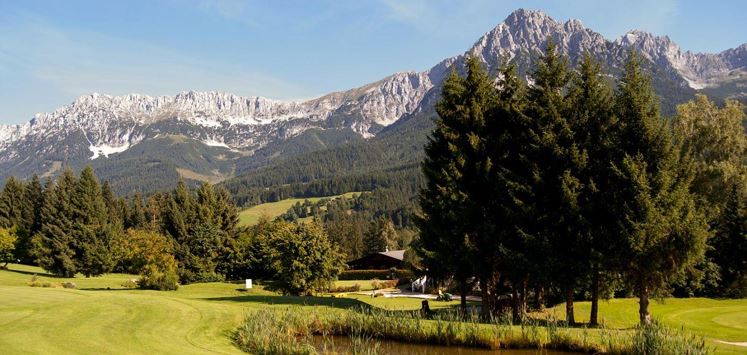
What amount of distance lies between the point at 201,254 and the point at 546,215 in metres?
48.4

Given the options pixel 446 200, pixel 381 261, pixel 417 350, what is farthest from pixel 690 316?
pixel 381 261

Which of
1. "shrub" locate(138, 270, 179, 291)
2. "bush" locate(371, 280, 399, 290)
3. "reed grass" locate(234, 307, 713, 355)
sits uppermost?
"reed grass" locate(234, 307, 713, 355)

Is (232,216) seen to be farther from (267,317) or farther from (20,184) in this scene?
(267,317)

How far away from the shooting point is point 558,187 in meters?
23.6

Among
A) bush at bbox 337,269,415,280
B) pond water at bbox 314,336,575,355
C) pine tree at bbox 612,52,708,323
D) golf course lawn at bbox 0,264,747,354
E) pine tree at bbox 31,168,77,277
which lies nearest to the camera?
golf course lawn at bbox 0,264,747,354

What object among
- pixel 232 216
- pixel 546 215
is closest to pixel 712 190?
pixel 546 215

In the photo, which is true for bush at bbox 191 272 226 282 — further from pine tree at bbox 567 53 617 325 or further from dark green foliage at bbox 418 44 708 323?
pine tree at bbox 567 53 617 325

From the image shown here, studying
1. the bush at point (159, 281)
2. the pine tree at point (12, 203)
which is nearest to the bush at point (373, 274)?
the bush at point (159, 281)

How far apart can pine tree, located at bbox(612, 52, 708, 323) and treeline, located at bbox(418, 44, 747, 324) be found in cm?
5

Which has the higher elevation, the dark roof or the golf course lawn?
the golf course lawn

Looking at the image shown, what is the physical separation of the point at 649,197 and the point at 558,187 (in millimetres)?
3644

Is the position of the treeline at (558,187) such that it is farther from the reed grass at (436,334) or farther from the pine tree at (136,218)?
the pine tree at (136,218)

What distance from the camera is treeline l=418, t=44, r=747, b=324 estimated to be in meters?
22.8

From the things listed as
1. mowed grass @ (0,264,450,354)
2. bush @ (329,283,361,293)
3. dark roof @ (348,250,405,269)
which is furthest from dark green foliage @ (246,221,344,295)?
dark roof @ (348,250,405,269)
